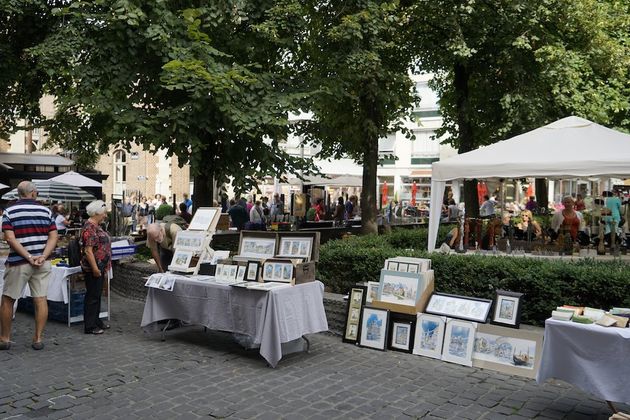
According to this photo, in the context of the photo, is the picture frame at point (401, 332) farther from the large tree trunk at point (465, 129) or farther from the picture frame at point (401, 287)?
the large tree trunk at point (465, 129)

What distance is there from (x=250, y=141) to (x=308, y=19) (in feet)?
10.5

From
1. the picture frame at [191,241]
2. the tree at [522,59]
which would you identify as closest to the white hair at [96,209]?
the picture frame at [191,241]

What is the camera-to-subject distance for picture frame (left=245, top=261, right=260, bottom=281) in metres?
6.32

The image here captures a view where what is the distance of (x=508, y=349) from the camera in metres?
5.88

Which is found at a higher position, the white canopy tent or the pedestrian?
the white canopy tent

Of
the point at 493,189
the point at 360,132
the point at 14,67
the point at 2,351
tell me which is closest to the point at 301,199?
the point at 360,132

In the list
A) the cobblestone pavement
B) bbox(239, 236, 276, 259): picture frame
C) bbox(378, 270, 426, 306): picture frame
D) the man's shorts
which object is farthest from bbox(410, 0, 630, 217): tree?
the man's shorts

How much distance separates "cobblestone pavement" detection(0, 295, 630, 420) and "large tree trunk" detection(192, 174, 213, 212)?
4957 millimetres

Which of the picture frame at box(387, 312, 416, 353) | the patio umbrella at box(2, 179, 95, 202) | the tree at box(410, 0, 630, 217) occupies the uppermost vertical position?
the tree at box(410, 0, 630, 217)

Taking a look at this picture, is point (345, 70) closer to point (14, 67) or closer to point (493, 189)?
point (14, 67)

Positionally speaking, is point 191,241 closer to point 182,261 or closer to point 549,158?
point 182,261

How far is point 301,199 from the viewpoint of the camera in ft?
74.8

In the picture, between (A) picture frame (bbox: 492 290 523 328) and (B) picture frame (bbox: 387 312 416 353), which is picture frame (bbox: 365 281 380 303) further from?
(A) picture frame (bbox: 492 290 523 328)

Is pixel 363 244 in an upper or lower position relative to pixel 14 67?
lower
